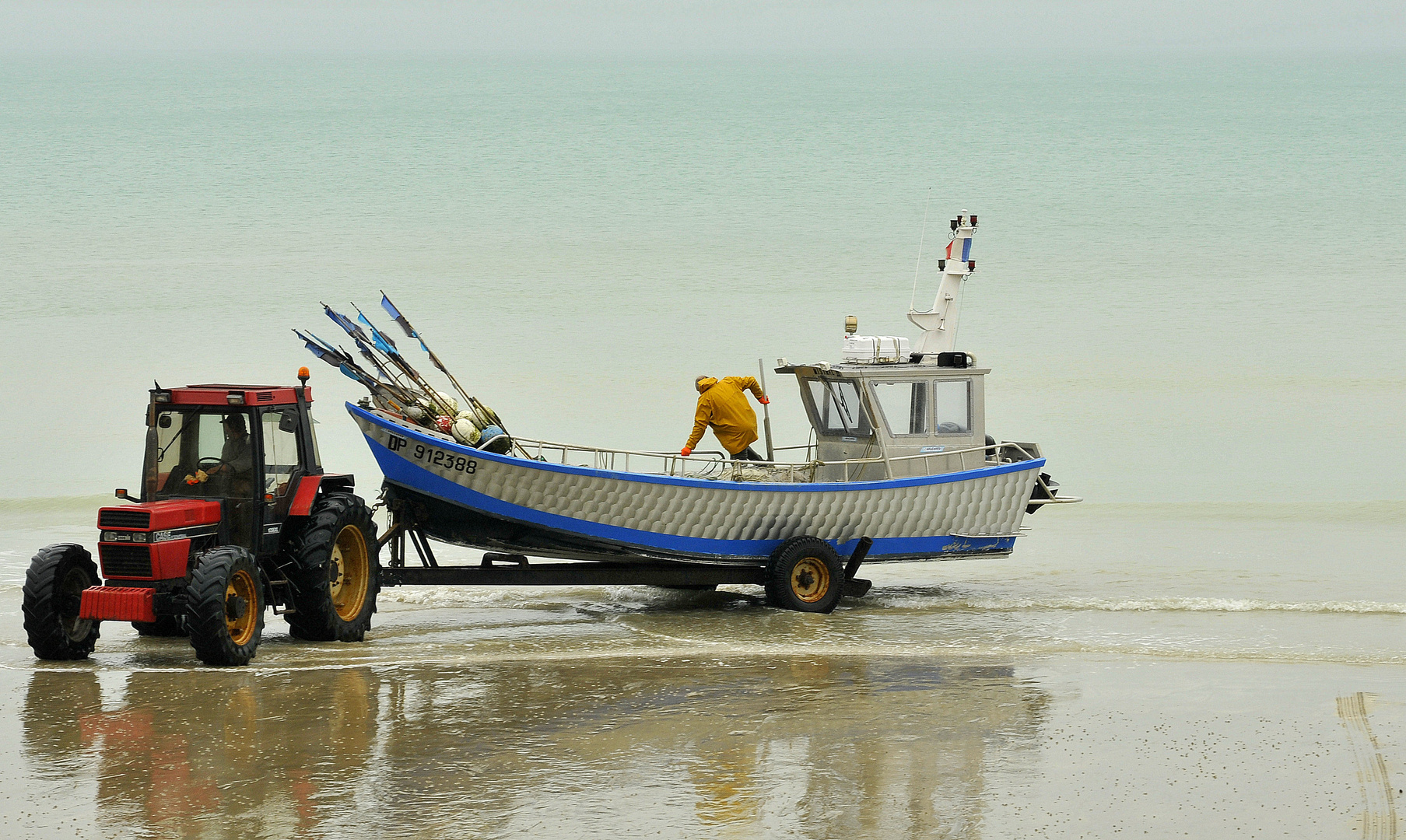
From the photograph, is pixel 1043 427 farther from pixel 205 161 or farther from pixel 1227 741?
pixel 205 161

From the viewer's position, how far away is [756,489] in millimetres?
12578

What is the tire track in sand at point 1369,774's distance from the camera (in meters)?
6.73

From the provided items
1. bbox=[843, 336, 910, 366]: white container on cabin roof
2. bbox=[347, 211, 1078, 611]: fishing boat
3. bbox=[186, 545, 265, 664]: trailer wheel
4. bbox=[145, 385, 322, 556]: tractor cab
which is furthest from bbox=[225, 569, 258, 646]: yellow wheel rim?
bbox=[843, 336, 910, 366]: white container on cabin roof

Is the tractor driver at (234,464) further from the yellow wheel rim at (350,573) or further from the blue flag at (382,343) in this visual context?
the blue flag at (382,343)

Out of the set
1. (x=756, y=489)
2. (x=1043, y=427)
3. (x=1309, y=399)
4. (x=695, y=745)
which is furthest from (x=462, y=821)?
(x=1309, y=399)

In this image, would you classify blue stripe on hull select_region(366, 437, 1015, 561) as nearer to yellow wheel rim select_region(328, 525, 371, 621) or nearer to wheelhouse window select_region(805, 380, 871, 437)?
yellow wheel rim select_region(328, 525, 371, 621)

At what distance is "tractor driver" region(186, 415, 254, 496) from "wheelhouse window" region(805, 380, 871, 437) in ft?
17.4

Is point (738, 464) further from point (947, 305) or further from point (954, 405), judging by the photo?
point (947, 305)

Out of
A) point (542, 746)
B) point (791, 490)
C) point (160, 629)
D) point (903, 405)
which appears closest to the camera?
point (542, 746)

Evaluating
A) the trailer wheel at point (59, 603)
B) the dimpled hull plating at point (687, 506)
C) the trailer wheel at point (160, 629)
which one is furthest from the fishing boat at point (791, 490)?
the trailer wheel at point (59, 603)

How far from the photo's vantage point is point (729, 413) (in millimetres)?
13250

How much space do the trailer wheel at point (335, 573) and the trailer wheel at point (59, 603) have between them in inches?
53.0

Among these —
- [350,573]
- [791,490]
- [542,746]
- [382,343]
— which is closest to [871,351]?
[791,490]

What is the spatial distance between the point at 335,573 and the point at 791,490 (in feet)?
12.2
